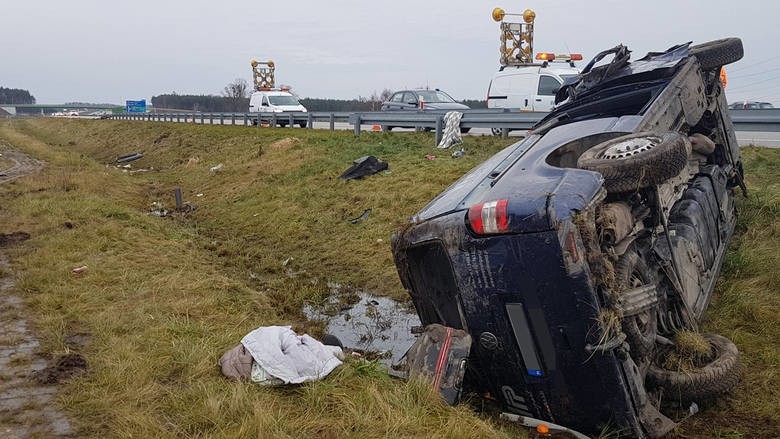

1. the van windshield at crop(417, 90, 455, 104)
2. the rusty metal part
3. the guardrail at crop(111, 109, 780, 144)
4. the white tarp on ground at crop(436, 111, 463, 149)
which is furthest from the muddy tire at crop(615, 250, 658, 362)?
the van windshield at crop(417, 90, 455, 104)

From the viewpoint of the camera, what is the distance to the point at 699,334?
355 cm

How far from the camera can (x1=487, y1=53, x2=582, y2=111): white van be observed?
545 inches

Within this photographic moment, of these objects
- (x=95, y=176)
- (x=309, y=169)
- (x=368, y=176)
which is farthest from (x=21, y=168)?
(x=368, y=176)

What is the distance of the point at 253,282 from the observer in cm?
692

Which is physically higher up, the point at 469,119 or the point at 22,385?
the point at 469,119

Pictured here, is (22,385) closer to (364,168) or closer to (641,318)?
(641,318)

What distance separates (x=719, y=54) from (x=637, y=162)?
2.70 metres

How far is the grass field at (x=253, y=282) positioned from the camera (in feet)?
10.6

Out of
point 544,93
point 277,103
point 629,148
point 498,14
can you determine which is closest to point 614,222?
point 629,148

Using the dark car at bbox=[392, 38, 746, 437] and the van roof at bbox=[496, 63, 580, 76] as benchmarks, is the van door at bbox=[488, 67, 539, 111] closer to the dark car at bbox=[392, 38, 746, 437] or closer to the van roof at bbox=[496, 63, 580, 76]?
the van roof at bbox=[496, 63, 580, 76]

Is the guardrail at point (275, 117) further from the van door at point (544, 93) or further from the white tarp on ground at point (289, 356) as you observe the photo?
the white tarp on ground at point (289, 356)

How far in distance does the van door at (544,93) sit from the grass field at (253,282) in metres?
3.36

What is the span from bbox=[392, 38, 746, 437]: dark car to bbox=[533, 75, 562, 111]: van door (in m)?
9.85

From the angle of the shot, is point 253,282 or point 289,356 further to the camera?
point 253,282
